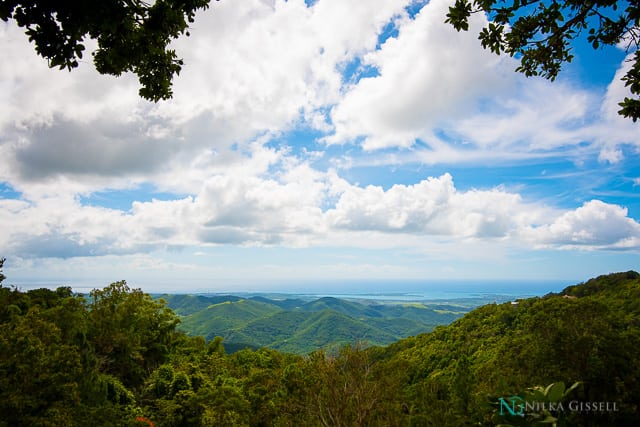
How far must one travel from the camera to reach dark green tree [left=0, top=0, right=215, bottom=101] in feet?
11.5

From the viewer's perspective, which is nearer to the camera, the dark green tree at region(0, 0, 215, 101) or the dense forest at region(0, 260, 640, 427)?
the dark green tree at region(0, 0, 215, 101)

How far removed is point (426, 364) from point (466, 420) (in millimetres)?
42417

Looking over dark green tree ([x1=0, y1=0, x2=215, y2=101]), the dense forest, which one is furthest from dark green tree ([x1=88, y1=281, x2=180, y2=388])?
dark green tree ([x1=0, y1=0, x2=215, y2=101])

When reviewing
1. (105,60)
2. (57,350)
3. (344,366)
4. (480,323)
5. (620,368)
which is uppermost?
(105,60)

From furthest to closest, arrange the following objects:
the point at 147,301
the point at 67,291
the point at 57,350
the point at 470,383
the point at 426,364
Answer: the point at 426,364 → the point at 67,291 → the point at 147,301 → the point at 470,383 → the point at 57,350

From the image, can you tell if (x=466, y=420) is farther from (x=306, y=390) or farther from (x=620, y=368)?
(x=306, y=390)

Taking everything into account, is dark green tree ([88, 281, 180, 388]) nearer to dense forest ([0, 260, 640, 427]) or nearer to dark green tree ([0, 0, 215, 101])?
dense forest ([0, 260, 640, 427])

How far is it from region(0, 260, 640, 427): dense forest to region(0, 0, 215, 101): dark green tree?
16.4ft

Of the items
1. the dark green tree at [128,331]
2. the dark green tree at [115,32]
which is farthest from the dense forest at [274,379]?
the dark green tree at [115,32]

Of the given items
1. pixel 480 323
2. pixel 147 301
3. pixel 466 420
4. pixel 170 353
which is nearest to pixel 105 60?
pixel 466 420

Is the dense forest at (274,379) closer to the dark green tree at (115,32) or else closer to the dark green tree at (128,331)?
the dark green tree at (128,331)

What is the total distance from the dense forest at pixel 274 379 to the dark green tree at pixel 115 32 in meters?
4.98

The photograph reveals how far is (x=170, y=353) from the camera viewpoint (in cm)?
3556

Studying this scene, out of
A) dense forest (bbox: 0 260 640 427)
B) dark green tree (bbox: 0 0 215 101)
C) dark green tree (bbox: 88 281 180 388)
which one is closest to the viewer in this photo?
dark green tree (bbox: 0 0 215 101)
